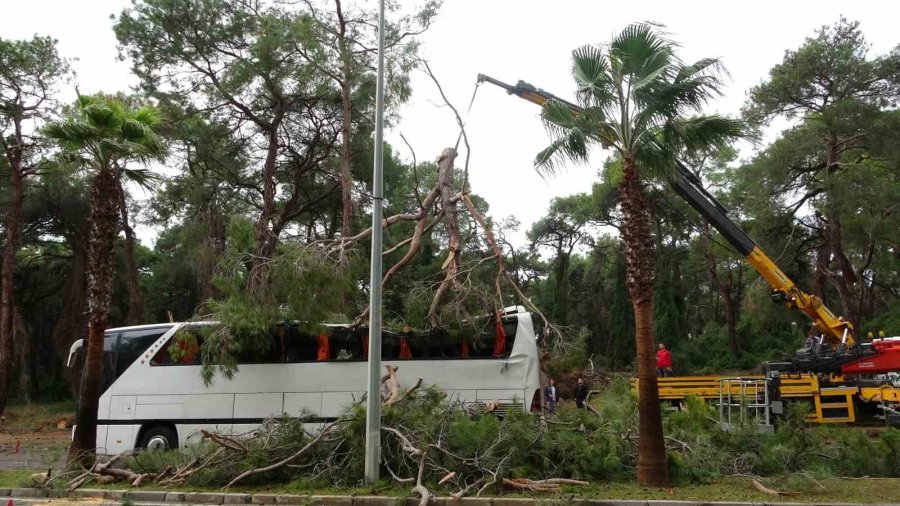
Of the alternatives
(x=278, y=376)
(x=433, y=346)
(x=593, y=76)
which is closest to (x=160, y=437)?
(x=278, y=376)

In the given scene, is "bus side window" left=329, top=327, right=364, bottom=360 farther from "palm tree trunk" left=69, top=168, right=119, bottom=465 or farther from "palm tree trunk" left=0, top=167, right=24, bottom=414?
"palm tree trunk" left=0, top=167, right=24, bottom=414

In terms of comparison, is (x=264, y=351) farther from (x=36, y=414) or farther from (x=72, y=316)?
(x=72, y=316)

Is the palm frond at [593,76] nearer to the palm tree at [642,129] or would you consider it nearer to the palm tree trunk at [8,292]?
the palm tree at [642,129]

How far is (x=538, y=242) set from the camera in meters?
45.9

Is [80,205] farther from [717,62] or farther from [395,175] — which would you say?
[717,62]

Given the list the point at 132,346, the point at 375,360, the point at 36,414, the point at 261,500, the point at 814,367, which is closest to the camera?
the point at 261,500

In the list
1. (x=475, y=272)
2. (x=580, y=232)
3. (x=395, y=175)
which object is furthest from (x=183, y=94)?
(x=580, y=232)

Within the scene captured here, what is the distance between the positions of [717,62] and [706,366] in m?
33.4

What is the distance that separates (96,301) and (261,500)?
5588mm

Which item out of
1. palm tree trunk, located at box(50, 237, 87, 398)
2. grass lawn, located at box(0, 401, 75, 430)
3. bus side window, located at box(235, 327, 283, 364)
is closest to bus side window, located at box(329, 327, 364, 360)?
bus side window, located at box(235, 327, 283, 364)

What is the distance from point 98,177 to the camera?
12.8m

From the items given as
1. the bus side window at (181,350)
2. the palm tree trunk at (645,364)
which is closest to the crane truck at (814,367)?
the palm tree trunk at (645,364)

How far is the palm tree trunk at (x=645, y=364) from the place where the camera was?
951 centimetres

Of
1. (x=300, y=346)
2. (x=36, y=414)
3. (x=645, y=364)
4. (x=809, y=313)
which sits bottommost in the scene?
(x=36, y=414)
